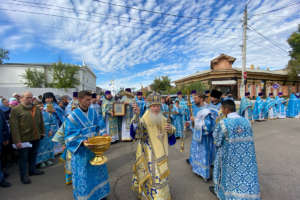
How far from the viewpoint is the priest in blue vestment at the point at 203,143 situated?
10.3 feet

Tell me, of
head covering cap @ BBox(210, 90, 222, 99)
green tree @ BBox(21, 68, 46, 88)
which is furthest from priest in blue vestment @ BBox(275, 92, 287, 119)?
green tree @ BBox(21, 68, 46, 88)

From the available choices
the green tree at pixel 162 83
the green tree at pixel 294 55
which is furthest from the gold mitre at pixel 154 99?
the green tree at pixel 294 55

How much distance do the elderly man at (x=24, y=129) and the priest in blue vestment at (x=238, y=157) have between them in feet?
12.8

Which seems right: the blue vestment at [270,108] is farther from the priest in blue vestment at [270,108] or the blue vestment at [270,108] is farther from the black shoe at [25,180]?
the black shoe at [25,180]

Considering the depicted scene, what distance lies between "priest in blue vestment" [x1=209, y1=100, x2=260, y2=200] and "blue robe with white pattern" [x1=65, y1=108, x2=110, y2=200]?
6.77 ft

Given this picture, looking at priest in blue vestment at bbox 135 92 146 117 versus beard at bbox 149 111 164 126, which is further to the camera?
priest in blue vestment at bbox 135 92 146 117

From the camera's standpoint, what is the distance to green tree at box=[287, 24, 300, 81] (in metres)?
23.0

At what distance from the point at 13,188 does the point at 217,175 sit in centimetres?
418

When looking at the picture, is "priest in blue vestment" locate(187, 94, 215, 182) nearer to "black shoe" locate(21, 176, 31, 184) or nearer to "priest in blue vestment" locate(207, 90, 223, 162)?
"priest in blue vestment" locate(207, 90, 223, 162)

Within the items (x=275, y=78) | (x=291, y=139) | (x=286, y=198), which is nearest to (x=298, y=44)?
(x=275, y=78)

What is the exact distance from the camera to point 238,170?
2262mm

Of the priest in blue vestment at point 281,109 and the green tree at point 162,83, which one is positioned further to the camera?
the green tree at point 162,83

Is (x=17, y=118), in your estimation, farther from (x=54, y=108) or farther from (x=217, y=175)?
(x=217, y=175)

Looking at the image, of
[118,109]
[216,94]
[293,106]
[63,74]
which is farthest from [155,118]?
[63,74]
